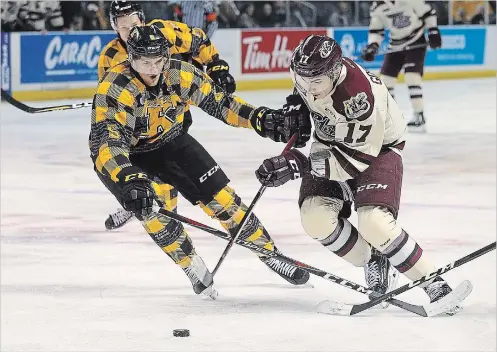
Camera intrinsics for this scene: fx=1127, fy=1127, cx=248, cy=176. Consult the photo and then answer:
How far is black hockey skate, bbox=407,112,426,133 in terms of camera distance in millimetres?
8648

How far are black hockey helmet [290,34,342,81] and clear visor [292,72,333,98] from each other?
Answer: 0.02 meters

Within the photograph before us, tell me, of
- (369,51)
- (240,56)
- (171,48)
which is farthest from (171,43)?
(240,56)

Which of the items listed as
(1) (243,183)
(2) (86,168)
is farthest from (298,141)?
(2) (86,168)

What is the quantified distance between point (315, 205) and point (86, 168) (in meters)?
3.48

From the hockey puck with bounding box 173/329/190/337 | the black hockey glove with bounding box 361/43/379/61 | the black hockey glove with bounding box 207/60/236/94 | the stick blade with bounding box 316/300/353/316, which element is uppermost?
the black hockey glove with bounding box 207/60/236/94

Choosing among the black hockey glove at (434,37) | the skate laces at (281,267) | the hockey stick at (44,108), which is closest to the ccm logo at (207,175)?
the skate laces at (281,267)

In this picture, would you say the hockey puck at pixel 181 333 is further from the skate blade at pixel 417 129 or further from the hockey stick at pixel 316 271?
the skate blade at pixel 417 129

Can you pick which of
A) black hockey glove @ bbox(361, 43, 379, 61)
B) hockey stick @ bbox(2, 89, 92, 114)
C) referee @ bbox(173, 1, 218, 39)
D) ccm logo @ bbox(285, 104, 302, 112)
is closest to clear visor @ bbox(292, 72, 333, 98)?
ccm logo @ bbox(285, 104, 302, 112)

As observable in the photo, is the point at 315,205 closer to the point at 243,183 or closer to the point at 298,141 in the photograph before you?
the point at 298,141

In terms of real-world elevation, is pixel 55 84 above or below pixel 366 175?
below

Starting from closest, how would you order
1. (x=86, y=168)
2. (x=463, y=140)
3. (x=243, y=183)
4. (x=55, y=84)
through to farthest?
(x=243, y=183), (x=86, y=168), (x=463, y=140), (x=55, y=84)

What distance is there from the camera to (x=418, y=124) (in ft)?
28.5

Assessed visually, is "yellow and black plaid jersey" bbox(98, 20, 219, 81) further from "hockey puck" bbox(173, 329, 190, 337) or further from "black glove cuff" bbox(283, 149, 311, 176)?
"hockey puck" bbox(173, 329, 190, 337)

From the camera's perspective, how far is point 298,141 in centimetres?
386
